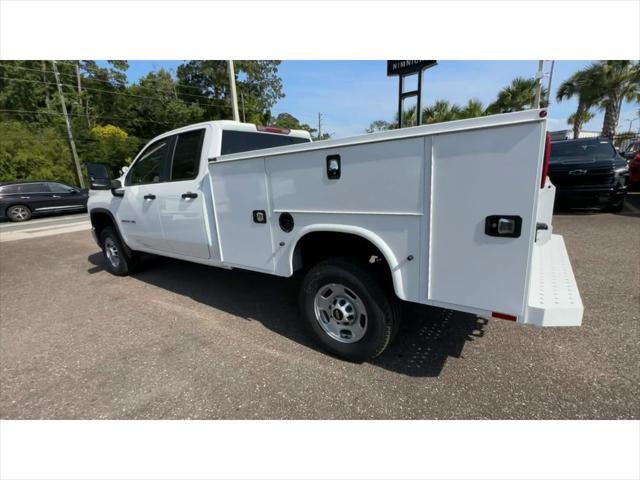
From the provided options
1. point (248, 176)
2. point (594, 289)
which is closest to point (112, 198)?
point (248, 176)

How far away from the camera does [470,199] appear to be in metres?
1.78

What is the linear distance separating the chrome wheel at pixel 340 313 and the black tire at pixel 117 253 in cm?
375

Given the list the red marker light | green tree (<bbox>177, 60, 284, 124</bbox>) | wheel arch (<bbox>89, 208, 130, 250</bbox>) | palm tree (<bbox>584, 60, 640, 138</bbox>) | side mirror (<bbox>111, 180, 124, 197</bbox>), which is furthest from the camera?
green tree (<bbox>177, 60, 284, 124</bbox>)

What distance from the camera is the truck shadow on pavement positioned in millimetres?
2646

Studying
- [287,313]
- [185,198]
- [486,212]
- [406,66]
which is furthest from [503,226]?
[406,66]

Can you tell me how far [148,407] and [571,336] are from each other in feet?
11.6

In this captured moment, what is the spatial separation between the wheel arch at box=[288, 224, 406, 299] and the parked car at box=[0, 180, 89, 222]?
49.8ft

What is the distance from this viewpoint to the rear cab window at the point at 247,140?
343 cm

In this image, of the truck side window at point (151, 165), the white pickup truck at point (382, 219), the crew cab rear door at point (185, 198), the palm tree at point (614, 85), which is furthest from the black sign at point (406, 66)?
the palm tree at point (614, 85)

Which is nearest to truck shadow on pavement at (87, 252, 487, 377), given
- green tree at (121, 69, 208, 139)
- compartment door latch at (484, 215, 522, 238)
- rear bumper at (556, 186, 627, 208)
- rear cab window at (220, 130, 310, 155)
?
compartment door latch at (484, 215, 522, 238)

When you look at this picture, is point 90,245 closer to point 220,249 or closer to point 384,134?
point 220,249

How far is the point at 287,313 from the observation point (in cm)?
355

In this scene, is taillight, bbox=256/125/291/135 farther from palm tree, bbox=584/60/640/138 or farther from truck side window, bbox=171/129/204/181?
palm tree, bbox=584/60/640/138

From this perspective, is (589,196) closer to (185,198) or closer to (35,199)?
(185,198)
